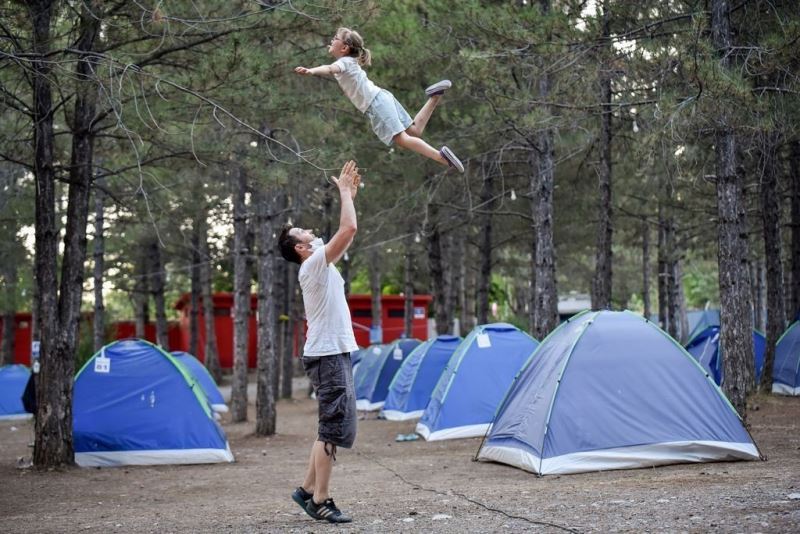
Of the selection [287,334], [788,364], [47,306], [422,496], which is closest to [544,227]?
[788,364]

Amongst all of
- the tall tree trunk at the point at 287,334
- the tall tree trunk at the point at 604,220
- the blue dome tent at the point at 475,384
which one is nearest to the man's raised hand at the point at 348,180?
the tall tree trunk at the point at 604,220

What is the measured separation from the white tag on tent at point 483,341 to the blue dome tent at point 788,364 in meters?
5.82

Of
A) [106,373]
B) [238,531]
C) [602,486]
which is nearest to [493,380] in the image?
[106,373]

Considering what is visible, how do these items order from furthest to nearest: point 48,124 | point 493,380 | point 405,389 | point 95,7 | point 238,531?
point 405,389
point 493,380
point 48,124
point 95,7
point 238,531

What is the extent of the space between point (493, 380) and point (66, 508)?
283 inches

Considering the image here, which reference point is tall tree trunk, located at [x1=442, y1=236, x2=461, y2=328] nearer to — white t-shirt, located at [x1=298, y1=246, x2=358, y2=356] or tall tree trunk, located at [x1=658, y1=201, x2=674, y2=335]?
tall tree trunk, located at [x1=658, y1=201, x2=674, y2=335]

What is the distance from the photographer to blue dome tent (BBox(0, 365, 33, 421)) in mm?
21391

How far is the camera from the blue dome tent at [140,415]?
11.4m

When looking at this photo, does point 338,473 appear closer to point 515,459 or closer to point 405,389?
point 515,459

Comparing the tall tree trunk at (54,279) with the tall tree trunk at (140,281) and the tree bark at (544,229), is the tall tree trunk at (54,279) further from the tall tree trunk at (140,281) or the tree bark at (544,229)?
the tall tree trunk at (140,281)

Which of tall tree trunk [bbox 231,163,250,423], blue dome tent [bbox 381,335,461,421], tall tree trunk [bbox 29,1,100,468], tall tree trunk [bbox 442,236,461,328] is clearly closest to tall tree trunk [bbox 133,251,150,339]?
tall tree trunk [bbox 231,163,250,423]

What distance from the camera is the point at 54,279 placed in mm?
10219

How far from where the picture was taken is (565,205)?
66.0 feet

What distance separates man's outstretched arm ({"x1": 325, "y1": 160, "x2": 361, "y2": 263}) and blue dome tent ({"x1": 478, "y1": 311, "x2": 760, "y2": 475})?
3.70 metres
